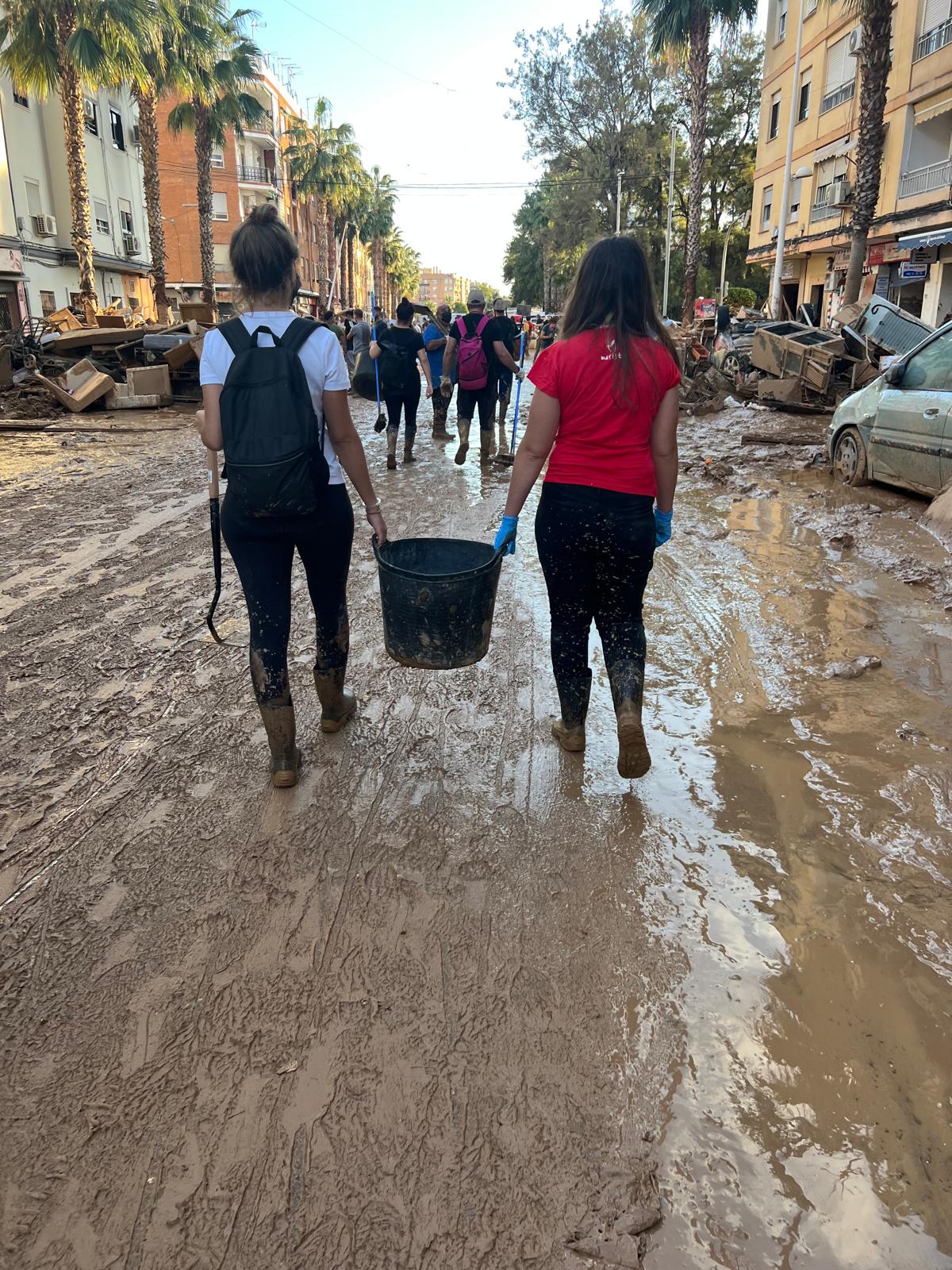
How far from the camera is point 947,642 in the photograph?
455cm

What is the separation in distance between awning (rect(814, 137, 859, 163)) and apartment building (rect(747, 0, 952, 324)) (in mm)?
48

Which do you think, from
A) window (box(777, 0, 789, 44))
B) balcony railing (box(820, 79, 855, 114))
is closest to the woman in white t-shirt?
balcony railing (box(820, 79, 855, 114))

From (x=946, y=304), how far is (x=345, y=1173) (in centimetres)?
2679

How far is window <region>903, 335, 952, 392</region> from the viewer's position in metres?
6.95

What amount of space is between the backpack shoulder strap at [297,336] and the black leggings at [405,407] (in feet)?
23.0

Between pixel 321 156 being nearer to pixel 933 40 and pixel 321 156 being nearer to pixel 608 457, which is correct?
pixel 933 40

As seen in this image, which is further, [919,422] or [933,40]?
[933,40]

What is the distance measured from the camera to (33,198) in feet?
92.9

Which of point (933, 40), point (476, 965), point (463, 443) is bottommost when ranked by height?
point (476, 965)

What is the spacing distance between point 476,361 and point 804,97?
29.0 metres

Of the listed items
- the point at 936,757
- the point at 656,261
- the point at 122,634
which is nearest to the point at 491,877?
the point at 936,757

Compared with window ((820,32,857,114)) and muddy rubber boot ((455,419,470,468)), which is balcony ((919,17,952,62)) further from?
muddy rubber boot ((455,419,470,468))

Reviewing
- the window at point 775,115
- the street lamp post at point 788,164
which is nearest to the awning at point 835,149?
the street lamp post at point 788,164

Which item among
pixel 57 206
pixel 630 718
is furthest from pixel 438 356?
pixel 57 206
